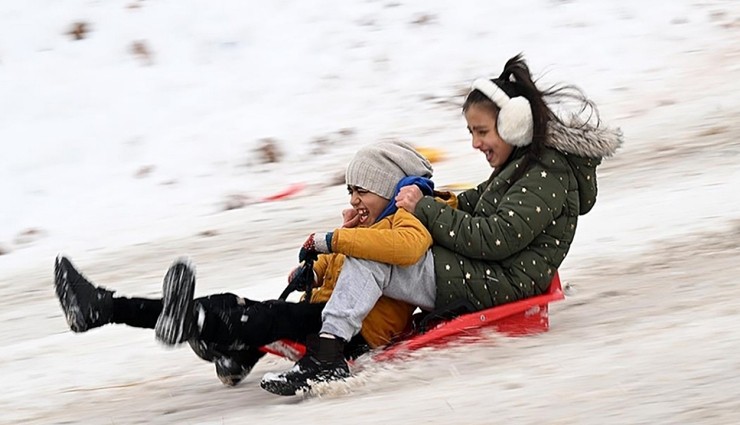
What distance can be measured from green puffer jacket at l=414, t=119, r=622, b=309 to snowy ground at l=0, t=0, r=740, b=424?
0.23 m

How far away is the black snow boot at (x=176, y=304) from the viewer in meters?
4.10

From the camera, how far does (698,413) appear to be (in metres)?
3.39

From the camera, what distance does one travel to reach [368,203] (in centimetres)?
464

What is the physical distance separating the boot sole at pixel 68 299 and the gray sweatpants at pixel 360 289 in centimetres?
86

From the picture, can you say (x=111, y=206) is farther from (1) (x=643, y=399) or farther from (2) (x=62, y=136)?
(1) (x=643, y=399)

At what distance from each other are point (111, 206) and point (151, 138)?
124 cm

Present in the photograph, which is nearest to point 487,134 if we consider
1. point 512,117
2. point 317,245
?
point 512,117

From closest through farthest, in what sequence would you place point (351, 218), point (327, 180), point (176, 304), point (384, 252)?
point (176, 304) → point (384, 252) → point (351, 218) → point (327, 180)

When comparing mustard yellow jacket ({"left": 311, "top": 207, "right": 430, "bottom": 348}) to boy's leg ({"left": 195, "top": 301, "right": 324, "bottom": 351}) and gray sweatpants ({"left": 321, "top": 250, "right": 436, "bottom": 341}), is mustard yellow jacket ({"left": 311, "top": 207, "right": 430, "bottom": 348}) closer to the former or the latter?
gray sweatpants ({"left": 321, "top": 250, "right": 436, "bottom": 341})

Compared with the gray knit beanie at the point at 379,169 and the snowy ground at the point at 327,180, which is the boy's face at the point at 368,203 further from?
the snowy ground at the point at 327,180

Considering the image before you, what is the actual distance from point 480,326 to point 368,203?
0.64 meters

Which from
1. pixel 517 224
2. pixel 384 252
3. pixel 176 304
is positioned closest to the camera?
pixel 176 304

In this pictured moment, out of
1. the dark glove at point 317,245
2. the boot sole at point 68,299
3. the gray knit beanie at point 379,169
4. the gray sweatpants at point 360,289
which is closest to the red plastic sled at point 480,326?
the gray sweatpants at point 360,289

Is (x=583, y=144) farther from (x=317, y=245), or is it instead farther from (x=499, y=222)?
(x=317, y=245)
